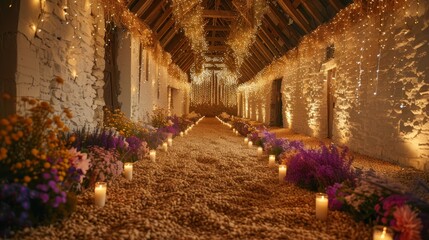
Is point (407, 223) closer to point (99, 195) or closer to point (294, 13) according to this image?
point (99, 195)

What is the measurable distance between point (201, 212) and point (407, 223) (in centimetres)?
147

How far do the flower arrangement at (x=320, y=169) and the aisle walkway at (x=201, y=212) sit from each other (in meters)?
0.15

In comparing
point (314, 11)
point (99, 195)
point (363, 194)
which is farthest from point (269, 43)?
point (99, 195)

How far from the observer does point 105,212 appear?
2613mm

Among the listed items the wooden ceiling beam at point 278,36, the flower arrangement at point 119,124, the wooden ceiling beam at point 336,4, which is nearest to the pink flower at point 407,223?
the flower arrangement at point 119,124

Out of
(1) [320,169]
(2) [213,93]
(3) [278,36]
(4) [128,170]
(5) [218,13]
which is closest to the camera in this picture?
(1) [320,169]

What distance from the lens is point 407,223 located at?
1932mm

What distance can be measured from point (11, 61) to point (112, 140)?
1.61m

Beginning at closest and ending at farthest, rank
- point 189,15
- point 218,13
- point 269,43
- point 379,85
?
1. point 379,85
2. point 189,15
3. point 218,13
4. point 269,43

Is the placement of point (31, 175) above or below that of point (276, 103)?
below

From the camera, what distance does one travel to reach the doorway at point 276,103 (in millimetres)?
13508

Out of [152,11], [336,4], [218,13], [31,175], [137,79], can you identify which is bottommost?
[31,175]

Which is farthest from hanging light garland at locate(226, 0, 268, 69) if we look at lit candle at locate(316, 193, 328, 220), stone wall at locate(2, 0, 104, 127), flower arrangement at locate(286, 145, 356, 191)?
lit candle at locate(316, 193, 328, 220)

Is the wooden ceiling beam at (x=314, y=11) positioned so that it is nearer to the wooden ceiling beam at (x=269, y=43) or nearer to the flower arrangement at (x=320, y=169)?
the wooden ceiling beam at (x=269, y=43)
